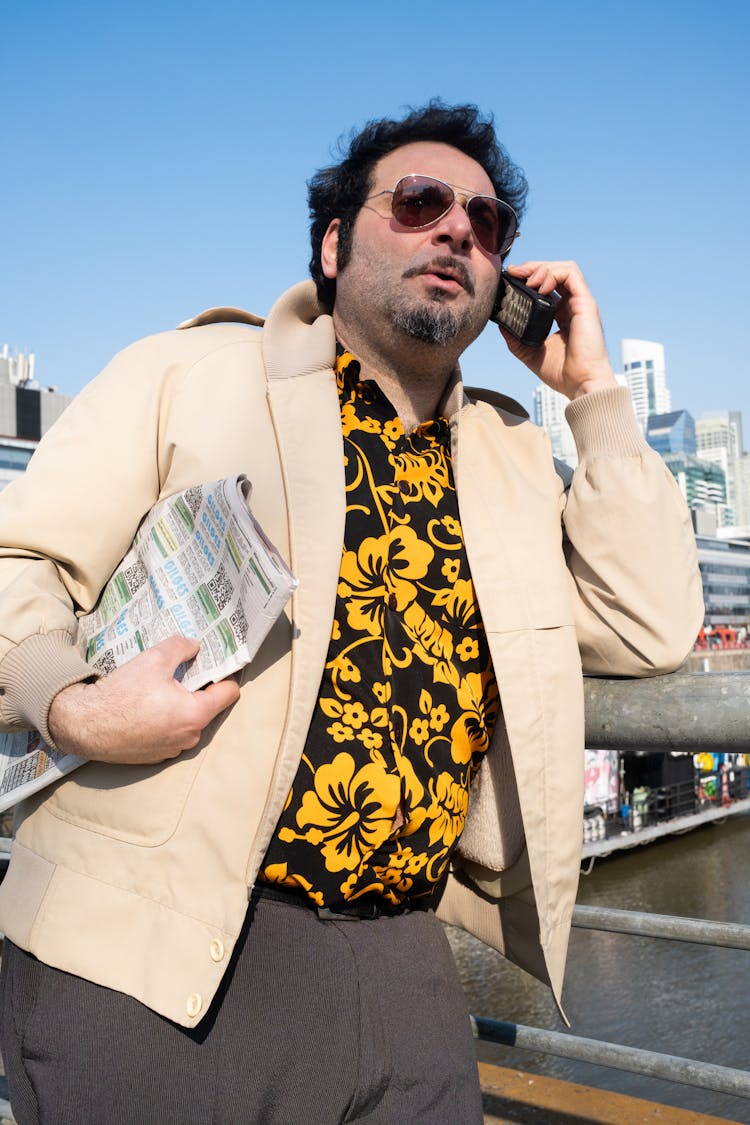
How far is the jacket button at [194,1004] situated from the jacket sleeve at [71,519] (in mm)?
473

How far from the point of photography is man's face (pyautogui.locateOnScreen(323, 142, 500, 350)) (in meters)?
2.12

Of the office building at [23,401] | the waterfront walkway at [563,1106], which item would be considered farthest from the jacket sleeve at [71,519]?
the office building at [23,401]

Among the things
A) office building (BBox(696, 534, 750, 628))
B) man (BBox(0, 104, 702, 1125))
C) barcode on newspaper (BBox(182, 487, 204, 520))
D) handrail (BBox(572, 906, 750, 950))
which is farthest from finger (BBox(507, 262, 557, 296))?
office building (BBox(696, 534, 750, 628))

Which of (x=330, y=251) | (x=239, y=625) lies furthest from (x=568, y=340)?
(x=239, y=625)

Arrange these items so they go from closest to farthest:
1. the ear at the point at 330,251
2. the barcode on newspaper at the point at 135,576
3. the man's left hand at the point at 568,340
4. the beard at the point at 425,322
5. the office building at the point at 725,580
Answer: the barcode on newspaper at the point at 135,576 < the beard at the point at 425,322 < the ear at the point at 330,251 < the man's left hand at the point at 568,340 < the office building at the point at 725,580

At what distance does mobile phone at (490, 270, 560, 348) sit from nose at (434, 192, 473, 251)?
306 millimetres

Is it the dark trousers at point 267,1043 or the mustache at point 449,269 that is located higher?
the mustache at point 449,269

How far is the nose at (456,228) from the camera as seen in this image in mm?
Result: 2184

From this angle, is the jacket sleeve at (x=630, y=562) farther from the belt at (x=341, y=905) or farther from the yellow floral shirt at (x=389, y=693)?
the belt at (x=341, y=905)

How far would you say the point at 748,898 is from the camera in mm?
39688

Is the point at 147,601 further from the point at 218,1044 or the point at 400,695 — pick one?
the point at 218,1044

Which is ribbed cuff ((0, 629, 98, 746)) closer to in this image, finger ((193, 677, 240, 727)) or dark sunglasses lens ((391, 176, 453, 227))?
finger ((193, 677, 240, 727))

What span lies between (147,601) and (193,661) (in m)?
0.18

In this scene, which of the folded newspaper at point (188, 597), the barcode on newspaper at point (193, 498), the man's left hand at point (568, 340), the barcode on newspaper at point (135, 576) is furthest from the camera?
the man's left hand at point (568, 340)
